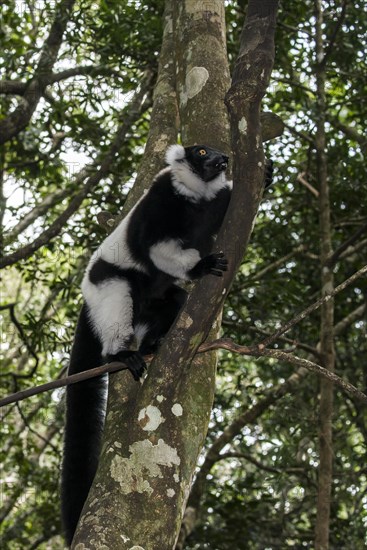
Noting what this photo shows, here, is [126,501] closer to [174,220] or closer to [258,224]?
[174,220]

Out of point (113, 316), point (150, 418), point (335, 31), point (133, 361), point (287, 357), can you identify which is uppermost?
point (335, 31)

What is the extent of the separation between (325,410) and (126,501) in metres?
2.92

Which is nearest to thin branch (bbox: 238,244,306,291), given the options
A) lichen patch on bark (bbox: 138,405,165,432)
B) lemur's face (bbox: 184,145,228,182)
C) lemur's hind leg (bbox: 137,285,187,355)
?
lemur's hind leg (bbox: 137,285,187,355)

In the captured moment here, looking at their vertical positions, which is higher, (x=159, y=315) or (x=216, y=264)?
(x=159, y=315)

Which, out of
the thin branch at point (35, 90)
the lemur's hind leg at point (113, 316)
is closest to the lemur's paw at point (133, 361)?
the lemur's hind leg at point (113, 316)

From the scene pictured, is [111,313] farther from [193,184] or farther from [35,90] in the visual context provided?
[35,90]

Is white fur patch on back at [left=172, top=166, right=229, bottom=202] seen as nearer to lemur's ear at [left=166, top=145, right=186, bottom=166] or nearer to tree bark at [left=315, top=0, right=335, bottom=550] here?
lemur's ear at [left=166, top=145, right=186, bottom=166]

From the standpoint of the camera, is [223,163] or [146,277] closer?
[223,163]

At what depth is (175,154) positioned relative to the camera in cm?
380

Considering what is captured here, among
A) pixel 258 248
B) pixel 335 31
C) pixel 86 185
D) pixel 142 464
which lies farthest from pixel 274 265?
pixel 142 464

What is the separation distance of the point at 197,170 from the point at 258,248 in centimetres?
286

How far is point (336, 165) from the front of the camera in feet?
20.2

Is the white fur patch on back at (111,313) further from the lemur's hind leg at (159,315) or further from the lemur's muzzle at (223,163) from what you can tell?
the lemur's muzzle at (223,163)

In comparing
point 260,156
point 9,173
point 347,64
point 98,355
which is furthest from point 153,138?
point 9,173
